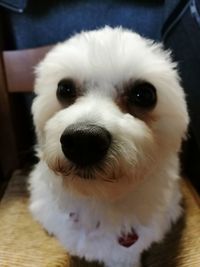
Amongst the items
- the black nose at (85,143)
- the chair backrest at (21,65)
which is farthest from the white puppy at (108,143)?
the chair backrest at (21,65)

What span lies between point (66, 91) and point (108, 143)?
0.18 meters

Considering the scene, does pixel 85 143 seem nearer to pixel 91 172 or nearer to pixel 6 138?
pixel 91 172

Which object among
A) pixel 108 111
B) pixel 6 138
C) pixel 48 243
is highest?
pixel 108 111

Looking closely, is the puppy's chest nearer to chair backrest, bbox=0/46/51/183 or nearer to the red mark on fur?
the red mark on fur

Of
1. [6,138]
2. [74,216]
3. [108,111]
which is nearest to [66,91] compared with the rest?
[108,111]

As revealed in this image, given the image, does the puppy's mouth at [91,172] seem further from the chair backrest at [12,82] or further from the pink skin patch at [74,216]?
the chair backrest at [12,82]

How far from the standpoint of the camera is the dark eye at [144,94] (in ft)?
2.24

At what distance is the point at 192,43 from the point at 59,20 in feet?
1.10

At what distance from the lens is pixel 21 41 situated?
106cm

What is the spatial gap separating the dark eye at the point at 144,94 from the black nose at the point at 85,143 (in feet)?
0.46

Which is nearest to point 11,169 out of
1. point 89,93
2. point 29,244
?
point 29,244

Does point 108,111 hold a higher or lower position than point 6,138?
higher

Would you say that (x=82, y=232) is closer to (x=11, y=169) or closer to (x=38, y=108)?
(x=38, y=108)

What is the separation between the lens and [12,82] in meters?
1.00
